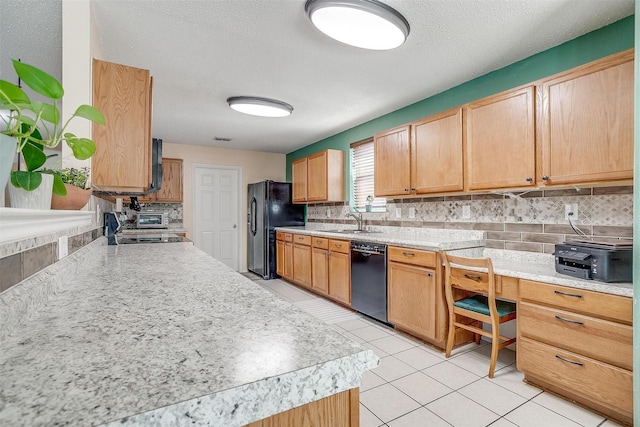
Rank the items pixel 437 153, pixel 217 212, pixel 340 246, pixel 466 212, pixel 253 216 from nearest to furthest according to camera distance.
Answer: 1. pixel 437 153
2. pixel 466 212
3. pixel 340 246
4. pixel 253 216
5. pixel 217 212

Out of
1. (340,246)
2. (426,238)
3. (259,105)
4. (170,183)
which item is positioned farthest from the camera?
(170,183)

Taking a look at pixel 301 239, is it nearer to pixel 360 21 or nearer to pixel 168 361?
pixel 360 21

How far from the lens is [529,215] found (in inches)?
100

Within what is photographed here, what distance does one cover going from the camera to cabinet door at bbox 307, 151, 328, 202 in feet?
15.7

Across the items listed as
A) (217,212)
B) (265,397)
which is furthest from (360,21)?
(217,212)

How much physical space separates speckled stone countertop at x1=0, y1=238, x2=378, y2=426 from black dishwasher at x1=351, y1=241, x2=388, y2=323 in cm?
237

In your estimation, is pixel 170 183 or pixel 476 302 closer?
pixel 476 302

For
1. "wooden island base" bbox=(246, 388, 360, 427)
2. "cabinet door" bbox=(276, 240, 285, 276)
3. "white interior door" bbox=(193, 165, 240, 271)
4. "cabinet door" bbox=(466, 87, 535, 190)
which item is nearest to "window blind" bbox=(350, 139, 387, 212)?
"cabinet door" bbox=(276, 240, 285, 276)

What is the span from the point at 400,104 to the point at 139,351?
369cm

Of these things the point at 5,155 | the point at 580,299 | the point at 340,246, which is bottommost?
the point at 580,299

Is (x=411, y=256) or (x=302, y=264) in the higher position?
(x=411, y=256)

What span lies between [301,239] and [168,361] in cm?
418

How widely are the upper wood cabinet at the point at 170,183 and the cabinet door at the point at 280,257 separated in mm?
1872

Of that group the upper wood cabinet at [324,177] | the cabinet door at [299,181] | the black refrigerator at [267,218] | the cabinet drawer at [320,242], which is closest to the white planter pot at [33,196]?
the cabinet drawer at [320,242]
